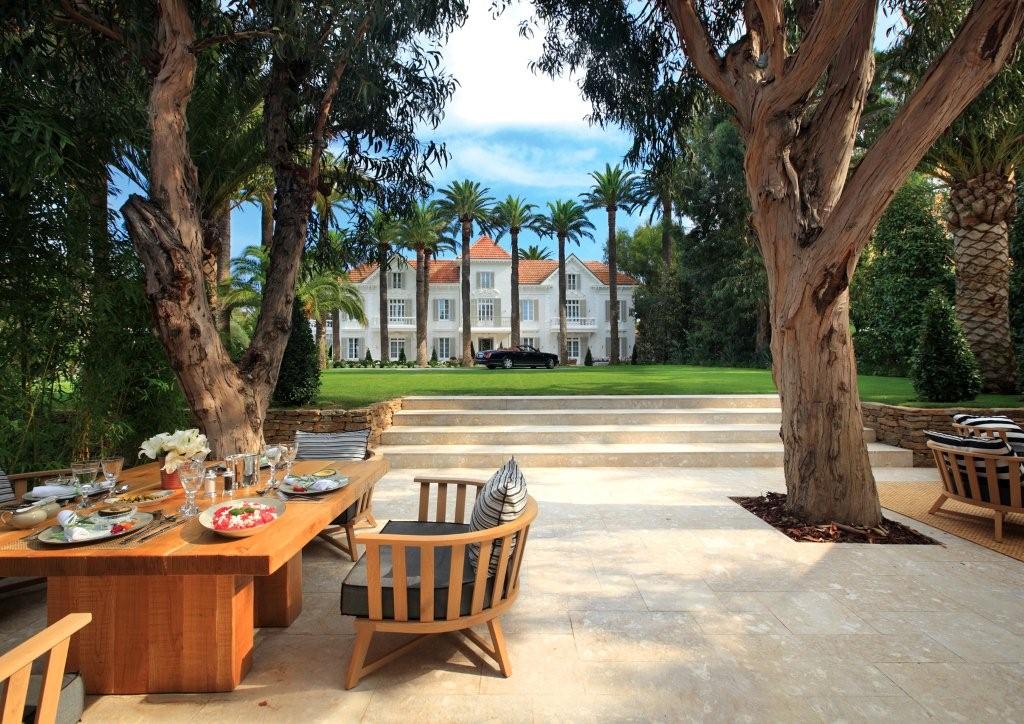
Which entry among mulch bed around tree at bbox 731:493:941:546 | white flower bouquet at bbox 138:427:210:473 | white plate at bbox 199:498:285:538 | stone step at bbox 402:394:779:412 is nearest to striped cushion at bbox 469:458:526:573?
white plate at bbox 199:498:285:538

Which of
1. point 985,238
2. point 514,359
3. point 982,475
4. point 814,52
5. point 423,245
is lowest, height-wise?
point 982,475

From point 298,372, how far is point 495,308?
110 ft

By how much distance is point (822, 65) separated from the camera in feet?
14.5

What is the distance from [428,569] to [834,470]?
3.96 m

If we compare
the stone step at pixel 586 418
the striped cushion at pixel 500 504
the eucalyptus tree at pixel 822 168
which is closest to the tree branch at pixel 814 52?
the eucalyptus tree at pixel 822 168

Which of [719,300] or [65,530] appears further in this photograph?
[719,300]

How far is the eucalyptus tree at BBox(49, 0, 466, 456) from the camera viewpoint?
4570 mm

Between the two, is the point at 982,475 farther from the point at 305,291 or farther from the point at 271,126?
the point at 305,291

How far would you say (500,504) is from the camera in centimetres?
269

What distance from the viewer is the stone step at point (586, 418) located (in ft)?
→ 30.2

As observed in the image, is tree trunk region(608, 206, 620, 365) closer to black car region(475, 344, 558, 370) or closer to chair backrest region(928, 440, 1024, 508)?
black car region(475, 344, 558, 370)

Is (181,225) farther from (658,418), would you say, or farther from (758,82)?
(658,418)

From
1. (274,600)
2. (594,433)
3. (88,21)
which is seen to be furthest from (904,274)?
(88,21)

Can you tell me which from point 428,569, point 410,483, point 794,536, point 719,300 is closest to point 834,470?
point 794,536
